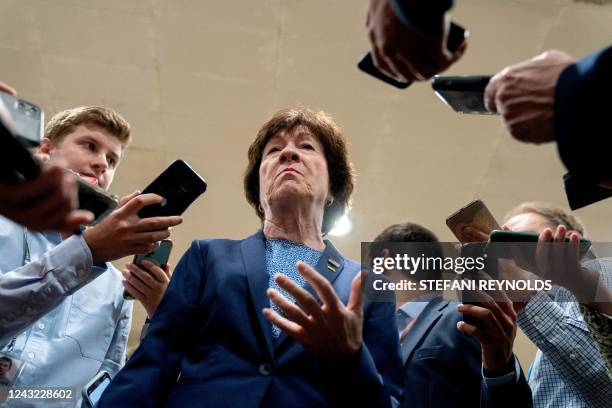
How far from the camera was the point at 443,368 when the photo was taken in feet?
5.59

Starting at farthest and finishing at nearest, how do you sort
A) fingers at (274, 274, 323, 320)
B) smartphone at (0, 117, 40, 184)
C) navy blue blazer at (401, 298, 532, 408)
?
navy blue blazer at (401, 298, 532, 408)
fingers at (274, 274, 323, 320)
smartphone at (0, 117, 40, 184)

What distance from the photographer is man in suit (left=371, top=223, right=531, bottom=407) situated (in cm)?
149

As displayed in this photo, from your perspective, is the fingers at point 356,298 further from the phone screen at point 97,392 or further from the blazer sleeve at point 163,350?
the phone screen at point 97,392

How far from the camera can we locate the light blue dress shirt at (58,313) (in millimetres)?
1432

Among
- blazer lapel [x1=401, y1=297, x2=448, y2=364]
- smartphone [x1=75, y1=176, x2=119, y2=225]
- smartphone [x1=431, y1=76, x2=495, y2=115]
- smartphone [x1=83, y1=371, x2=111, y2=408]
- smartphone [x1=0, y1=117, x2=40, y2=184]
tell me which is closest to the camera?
smartphone [x1=0, y1=117, x2=40, y2=184]

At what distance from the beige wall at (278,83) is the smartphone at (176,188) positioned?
161cm

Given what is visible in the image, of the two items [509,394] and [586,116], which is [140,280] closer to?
[509,394]

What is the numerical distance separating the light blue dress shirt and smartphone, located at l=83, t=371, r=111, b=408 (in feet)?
0.19

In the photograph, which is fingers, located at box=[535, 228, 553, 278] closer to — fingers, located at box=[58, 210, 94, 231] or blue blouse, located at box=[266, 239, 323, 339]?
blue blouse, located at box=[266, 239, 323, 339]

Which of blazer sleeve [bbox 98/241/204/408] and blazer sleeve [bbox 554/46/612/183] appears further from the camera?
blazer sleeve [bbox 98/241/204/408]

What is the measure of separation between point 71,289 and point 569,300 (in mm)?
1248

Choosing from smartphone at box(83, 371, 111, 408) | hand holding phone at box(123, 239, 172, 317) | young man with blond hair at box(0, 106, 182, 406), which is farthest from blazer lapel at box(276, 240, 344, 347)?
→ smartphone at box(83, 371, 111, 408)

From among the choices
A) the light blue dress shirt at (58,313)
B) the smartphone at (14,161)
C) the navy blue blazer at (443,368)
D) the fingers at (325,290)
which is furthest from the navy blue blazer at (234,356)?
the smartphone at (14,161)

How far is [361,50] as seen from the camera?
3102mm
